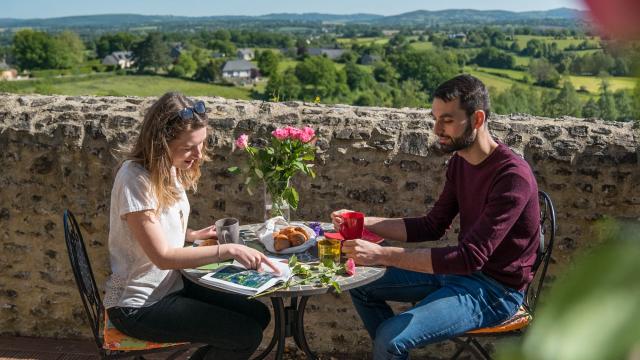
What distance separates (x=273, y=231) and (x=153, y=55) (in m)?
51.4

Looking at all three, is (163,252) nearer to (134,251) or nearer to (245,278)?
(134,251)

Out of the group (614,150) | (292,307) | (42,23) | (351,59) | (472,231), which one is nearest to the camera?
(472,231)

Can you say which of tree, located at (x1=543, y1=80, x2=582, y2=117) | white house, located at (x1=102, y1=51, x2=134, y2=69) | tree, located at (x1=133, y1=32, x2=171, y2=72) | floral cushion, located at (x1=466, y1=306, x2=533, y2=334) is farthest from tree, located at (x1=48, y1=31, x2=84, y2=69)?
floral cushion, located at (x1=466, y1=306, x2=533, y2=334)

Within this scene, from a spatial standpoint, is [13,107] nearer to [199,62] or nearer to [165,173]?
[165,173]

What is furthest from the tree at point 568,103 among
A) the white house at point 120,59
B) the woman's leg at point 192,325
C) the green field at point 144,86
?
the white house at point 120,59

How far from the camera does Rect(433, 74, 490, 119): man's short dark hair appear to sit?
2334 mm

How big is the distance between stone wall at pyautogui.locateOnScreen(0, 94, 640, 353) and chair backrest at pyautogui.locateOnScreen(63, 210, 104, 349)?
0.78 metres

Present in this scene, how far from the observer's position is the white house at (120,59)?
2215 inches

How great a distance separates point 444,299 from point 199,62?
164ft

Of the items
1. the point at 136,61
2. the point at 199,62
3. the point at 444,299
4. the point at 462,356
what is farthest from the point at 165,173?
the point at 136,61

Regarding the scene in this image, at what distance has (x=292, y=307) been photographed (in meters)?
2.59

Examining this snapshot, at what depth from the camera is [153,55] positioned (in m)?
51.4

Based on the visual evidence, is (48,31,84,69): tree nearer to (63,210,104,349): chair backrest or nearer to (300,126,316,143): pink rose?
(63,210,104,349): chair backrest

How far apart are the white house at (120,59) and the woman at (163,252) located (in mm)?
55222
